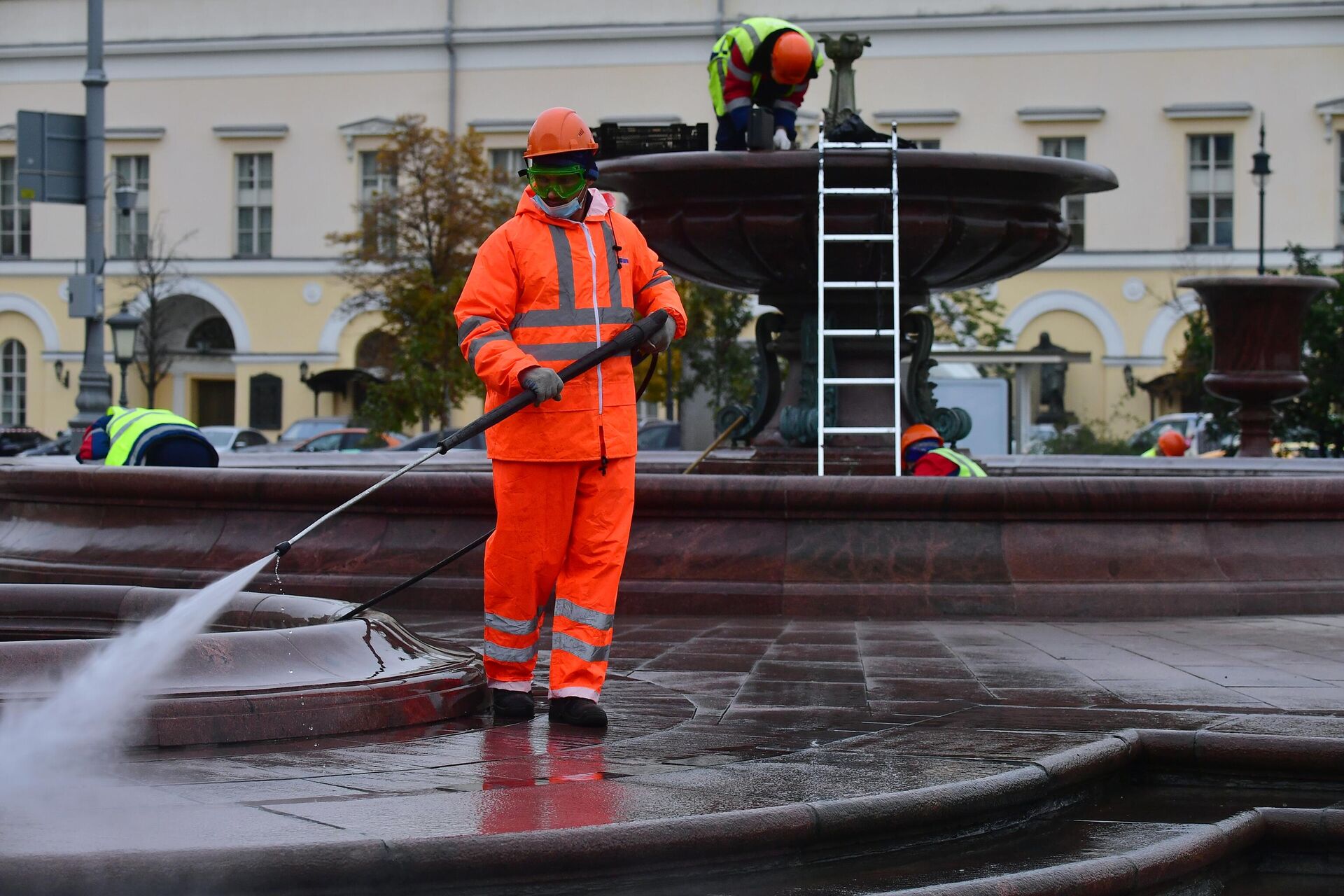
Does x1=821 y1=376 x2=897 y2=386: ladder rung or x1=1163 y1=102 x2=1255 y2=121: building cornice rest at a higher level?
x1=1163 y1=102 x2=1255 y2=121: building cornice

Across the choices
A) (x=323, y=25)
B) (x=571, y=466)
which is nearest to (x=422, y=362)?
(x=323, y=25)

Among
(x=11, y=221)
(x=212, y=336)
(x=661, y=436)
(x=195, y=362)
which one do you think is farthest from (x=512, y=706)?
(x=11, y=221)

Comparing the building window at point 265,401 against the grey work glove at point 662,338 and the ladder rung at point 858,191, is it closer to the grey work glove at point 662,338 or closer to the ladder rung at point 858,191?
the ladder rung at point 858,191

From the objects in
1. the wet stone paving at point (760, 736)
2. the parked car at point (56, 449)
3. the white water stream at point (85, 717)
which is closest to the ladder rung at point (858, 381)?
the wet stone paving at point (760, 736)

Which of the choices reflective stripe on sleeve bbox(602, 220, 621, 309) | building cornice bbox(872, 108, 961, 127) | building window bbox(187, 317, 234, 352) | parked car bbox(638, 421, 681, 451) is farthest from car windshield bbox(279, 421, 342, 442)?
reflective stripe on sleeve bbox(602, 220, 621, 309)

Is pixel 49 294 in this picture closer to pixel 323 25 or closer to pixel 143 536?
pixel 323 25

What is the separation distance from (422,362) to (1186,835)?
3204 cm

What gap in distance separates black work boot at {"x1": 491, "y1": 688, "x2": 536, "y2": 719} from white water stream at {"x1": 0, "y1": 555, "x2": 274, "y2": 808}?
3.35ft

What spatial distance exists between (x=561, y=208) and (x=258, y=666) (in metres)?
1.70

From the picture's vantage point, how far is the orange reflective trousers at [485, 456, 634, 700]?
569 cm


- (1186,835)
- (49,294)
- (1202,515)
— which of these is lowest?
(1186,835)

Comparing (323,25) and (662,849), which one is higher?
(323,25)

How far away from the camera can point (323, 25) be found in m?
45.6

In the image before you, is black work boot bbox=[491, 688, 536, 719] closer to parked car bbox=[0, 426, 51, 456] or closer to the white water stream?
the white water stream
